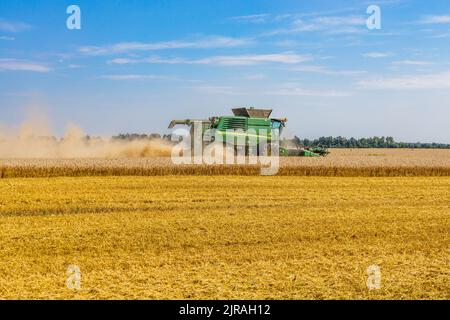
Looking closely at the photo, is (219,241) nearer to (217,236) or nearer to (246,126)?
(217,236)

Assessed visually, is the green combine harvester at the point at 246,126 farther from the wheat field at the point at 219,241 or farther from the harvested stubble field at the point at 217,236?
the wheat field at the point at 219,241

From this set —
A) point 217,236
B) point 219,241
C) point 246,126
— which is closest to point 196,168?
point 246,126

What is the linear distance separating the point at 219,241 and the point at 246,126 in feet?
49.7

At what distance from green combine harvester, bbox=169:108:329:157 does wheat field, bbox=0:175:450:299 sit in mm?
6716

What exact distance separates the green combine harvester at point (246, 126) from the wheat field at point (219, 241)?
6.72 metres

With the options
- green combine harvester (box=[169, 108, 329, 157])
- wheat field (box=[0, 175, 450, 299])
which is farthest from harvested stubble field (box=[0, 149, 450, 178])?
wheat field (box=[0, 175, 450, 299])

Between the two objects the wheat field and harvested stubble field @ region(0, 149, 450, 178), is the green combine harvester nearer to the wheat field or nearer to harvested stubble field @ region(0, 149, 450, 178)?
harvested stubble field @ region(0, 149, 450, 178)

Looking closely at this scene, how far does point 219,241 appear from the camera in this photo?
9.91 meters

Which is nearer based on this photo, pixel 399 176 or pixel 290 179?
pixel 290 179
